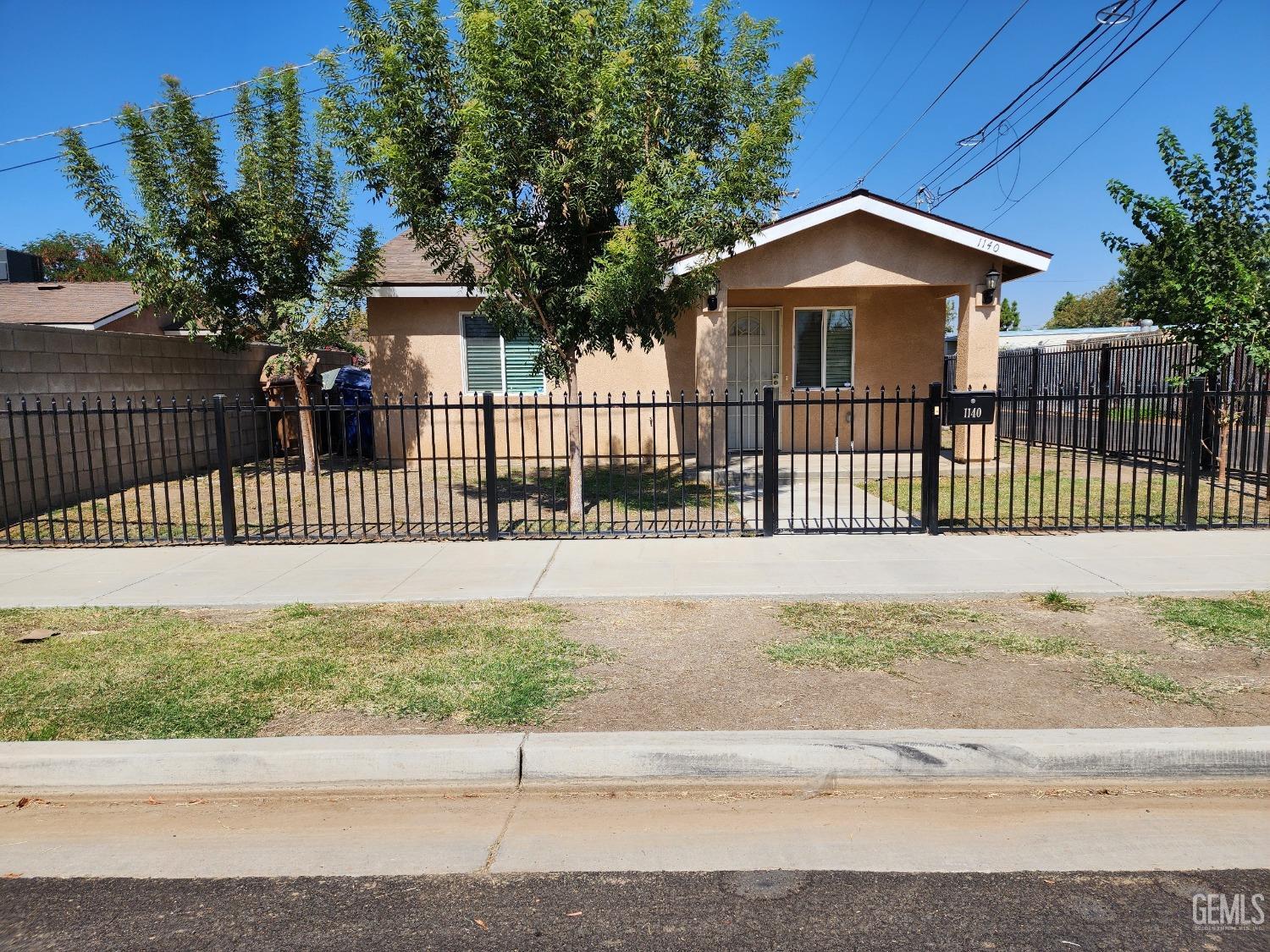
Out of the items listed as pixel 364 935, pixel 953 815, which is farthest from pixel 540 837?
pixel 953 815

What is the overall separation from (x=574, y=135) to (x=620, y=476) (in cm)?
616

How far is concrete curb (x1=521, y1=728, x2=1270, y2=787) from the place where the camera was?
13.9 ft

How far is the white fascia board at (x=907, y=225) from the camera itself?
13117mm

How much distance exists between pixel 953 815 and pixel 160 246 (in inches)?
523

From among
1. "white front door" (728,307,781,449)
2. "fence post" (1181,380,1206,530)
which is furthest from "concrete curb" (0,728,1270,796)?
"white front door" (728,307,781,449)

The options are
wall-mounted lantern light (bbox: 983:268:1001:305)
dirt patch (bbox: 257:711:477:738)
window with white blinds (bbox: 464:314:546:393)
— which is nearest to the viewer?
dirt patch (bbox: 257:711:477:738)

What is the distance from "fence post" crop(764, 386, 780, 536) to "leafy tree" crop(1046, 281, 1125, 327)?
43888 millimetres

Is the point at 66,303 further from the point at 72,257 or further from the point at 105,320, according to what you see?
the point at 72,257

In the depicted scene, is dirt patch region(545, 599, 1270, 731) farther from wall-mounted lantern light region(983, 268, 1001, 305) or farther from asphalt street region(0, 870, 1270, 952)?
wall-mounted lantern light region(983, 268, 1001, 305)

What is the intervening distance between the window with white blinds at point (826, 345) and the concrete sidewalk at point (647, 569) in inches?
279

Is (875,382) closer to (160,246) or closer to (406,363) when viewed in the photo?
(406,363)

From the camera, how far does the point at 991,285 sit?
1359 centimetres

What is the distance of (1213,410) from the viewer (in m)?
12.6

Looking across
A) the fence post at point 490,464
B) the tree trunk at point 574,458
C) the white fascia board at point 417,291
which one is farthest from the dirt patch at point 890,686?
the white fascia board at point 417,291
